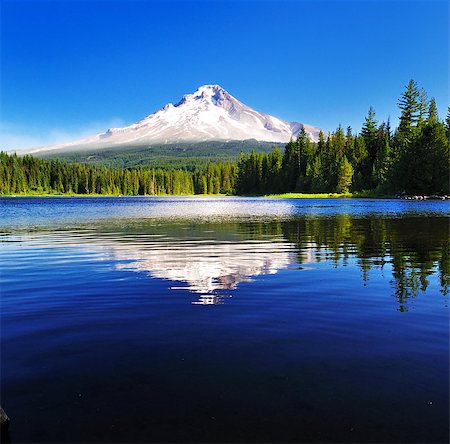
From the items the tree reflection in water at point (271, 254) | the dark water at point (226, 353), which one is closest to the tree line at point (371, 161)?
the tree reflection in water at point (271, 254)

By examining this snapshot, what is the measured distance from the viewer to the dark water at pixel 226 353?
17.8ft

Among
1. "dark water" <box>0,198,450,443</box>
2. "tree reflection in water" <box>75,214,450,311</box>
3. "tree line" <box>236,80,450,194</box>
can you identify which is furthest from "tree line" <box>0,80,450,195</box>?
"dark water" <box>0,198,450,443</box>

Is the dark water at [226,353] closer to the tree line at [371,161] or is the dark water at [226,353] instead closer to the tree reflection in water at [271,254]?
the tree reflection in water at [271,254]

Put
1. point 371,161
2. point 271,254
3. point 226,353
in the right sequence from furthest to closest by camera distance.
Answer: point 371,161 → point 271,254 → point 226,353

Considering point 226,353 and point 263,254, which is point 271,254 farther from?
point 226,353

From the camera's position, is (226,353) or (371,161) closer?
(226,353)

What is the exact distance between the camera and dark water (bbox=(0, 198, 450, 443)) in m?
5.43

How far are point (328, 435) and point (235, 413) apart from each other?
1183 millimetres

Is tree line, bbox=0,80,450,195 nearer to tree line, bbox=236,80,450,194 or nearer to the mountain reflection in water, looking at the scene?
tree line, bbox=236,80,450,194

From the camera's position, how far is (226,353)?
7.84 metres

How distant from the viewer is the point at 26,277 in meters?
15.8

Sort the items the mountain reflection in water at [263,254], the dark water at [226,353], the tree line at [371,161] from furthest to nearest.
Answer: the tree line at [371,161]
the mountain reflection in water at [263,254]
the dark water at [226,353]

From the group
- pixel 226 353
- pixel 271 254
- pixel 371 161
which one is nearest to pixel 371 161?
pixel 371 161

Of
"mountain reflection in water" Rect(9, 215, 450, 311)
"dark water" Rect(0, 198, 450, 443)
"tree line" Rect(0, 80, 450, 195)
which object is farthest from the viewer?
"tree line" Rect(0, 80, 450, 195)
